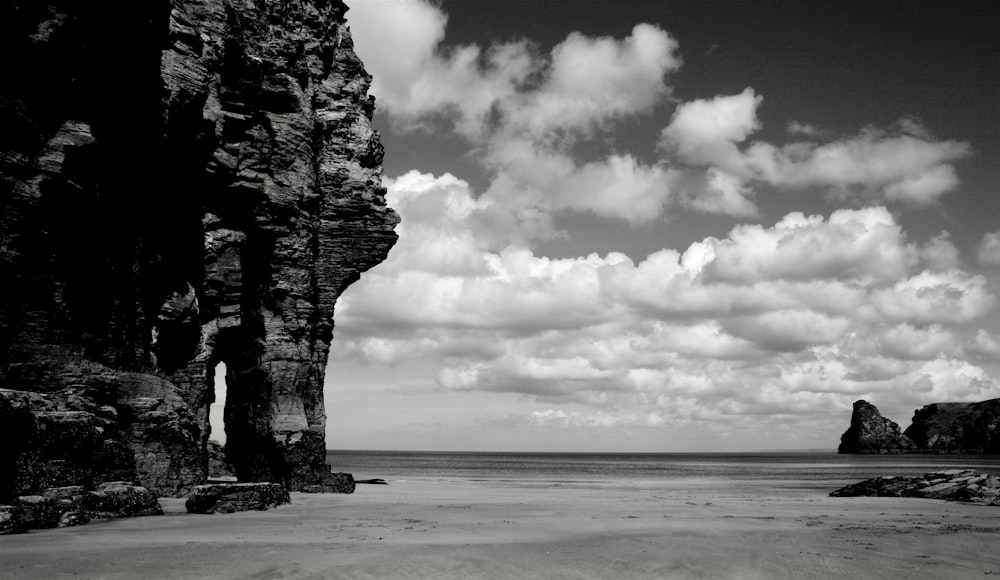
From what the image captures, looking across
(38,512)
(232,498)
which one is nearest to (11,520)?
(38,512)

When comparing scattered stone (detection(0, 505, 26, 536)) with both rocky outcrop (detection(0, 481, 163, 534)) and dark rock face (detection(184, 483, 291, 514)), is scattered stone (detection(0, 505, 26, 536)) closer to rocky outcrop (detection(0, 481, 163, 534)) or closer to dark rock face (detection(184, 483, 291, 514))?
rocky outcrop (detection(0, 481, 163, 534))

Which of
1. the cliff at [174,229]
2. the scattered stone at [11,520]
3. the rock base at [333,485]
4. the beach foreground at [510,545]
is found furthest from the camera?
the rock base at [333,485]

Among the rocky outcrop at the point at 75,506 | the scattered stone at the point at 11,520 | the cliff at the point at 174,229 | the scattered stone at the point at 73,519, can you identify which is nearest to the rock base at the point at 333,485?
the cliff at the point at 174,229

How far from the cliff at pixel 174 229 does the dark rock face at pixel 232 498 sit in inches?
84.6

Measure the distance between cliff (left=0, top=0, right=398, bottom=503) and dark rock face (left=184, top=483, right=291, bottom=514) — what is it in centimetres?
215

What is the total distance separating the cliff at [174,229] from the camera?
1934cm

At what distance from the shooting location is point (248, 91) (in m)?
35.7

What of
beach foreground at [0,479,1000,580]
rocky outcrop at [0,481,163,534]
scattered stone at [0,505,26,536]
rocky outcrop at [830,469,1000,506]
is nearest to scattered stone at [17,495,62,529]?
rocky outcrop at [0,481,163,534]

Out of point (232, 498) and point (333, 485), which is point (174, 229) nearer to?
point (232, 498)

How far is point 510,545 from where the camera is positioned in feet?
52.5

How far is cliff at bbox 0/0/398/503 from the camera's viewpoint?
19.3 metres

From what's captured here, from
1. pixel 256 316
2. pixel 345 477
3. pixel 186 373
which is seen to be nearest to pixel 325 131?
pixel 256 316

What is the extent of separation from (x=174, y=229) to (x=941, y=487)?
32.9m

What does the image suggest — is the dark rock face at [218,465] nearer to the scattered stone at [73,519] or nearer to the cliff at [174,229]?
the cliff at [174,229]
